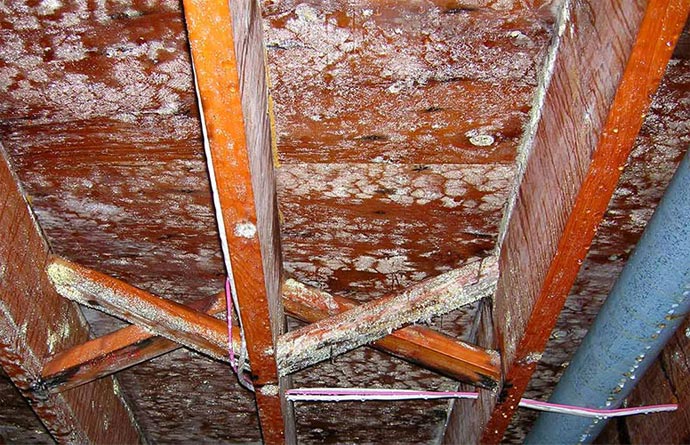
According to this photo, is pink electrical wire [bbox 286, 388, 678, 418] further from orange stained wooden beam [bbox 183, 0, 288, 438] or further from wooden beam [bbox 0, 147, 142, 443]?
wooden beam [bbox 0, 147, 142, 443]

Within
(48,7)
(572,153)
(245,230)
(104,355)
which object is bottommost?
(104,355)

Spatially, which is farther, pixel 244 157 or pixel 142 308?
pixel 142 308

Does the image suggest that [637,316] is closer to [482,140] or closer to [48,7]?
[482,140]

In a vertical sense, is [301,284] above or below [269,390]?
above

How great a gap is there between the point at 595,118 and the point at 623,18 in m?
0.19

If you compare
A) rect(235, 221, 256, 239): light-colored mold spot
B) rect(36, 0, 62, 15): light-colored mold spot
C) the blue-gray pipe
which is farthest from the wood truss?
rect(36, 0, 62, 15): light-colored mold spot

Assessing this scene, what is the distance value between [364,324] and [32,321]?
0.88 meters

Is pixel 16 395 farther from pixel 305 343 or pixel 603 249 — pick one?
pixel 603 249

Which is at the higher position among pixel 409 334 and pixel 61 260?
pixel 61 260

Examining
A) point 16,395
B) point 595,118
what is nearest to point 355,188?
point 595,118

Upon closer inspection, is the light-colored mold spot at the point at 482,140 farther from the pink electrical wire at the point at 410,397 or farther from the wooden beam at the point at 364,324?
the pink electrical wire at the point at 410,397

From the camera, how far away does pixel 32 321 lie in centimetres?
192

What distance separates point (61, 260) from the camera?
6.70 ft

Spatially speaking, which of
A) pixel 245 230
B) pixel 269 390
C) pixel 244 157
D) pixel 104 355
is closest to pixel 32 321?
pixel 104 355
